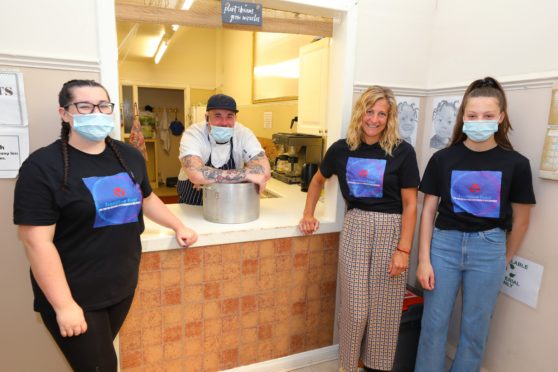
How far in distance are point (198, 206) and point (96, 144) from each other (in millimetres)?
1027

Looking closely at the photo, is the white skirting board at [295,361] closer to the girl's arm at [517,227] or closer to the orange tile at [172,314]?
the orange tile at [172,314]

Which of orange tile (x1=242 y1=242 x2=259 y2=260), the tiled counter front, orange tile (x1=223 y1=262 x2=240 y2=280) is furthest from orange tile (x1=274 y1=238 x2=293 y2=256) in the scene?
orange tile (x1=223 y1=262 x2=240 y2=280)

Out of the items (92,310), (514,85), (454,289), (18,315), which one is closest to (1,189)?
(18,315)

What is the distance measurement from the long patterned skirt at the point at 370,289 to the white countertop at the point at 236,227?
0.31 meters

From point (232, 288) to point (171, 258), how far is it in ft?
1.20

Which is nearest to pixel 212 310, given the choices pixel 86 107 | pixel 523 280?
pixel 86 107

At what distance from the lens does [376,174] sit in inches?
65.3

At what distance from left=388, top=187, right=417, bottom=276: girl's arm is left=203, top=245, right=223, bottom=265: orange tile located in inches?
33.1

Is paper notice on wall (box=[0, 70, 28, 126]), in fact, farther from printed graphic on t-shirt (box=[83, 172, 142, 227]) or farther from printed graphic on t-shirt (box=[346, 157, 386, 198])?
printed graphic on t-shirt (box=[346, 157, 386, 198])

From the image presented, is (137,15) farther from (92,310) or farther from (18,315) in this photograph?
(18,315)

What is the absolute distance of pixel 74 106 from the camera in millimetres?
1177

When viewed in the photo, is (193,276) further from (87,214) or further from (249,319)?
(87,214)

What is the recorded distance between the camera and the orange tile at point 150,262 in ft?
5.52

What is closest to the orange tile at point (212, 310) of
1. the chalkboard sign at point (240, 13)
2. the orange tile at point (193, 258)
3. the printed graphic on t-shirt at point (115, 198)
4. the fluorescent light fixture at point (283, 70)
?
the orange tile at point (193, 258)
